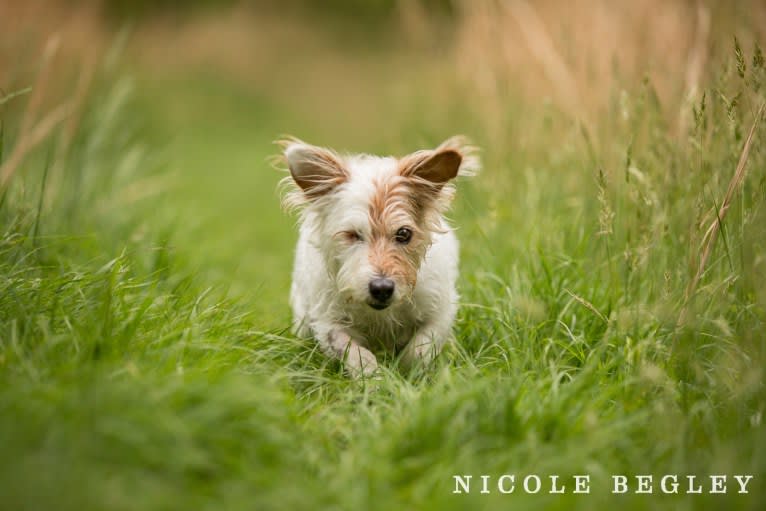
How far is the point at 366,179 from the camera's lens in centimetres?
335

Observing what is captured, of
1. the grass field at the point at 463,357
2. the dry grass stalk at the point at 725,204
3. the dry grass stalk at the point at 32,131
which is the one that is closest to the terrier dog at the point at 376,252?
the grass field at the point at 463,357

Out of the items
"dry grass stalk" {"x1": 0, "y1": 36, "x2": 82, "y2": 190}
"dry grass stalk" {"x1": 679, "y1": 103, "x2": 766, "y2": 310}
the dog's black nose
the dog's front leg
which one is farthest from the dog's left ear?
"dry grass stalk" {"x1": 0, "y1": 36, "x2": 82, "y2": 190}

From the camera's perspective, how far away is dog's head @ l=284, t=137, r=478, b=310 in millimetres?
3137

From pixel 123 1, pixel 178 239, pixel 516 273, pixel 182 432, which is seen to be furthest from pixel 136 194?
pixel 123 1

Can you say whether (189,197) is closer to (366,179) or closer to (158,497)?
(366,179)

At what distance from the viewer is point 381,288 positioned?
A: 10.1 ft

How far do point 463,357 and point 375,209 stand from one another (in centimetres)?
84

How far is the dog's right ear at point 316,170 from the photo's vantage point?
3.30 meters

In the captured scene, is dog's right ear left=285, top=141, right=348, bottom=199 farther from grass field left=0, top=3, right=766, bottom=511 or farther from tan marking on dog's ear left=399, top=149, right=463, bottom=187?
grass field left=0, top=3, right=766, bottom=511

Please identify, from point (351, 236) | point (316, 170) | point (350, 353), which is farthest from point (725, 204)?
point (316, 170)

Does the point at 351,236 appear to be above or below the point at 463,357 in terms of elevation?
above

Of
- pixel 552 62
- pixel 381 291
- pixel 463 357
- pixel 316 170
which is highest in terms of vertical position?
pixel 552 62

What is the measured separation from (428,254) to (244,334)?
1039 millimetres

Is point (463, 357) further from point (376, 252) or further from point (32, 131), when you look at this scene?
point (32, 131)
